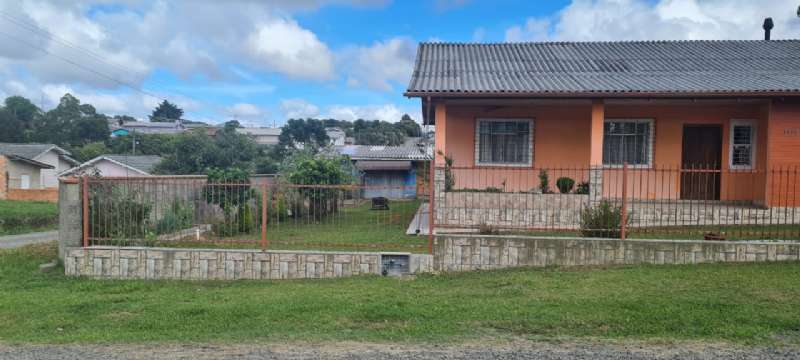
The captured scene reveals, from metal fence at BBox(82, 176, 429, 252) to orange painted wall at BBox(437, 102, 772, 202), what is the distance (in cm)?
427

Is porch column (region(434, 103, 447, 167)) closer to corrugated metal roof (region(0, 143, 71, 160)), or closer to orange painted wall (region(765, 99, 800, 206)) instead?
orange painted wall (region(765, 99, 800, 206))

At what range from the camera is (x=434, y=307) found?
6.22 metres

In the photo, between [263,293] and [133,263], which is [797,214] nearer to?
[263,293]

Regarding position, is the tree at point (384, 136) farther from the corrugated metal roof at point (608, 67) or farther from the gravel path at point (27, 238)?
the gravel path at point (27, 238)

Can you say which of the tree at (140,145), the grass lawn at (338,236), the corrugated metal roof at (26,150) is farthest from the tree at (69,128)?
the grass lawn at (338,236)

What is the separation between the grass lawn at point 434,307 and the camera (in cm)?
537

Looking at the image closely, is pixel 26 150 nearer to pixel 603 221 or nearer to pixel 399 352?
pixel 603 221

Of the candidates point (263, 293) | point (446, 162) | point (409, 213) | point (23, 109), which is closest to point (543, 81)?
point (446, 162)

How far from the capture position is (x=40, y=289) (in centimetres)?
780

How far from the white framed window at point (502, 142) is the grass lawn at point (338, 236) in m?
4.30

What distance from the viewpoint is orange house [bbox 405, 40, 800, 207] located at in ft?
39.7

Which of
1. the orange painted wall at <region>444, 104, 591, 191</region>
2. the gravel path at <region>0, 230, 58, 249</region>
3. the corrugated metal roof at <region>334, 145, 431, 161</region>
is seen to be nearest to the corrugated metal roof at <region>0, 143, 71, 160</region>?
the corrugated metal roof at <region>334, 145, 431, 161</region>

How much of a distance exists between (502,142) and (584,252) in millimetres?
6037

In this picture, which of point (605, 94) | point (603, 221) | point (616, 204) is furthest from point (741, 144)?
point (603, 221)
